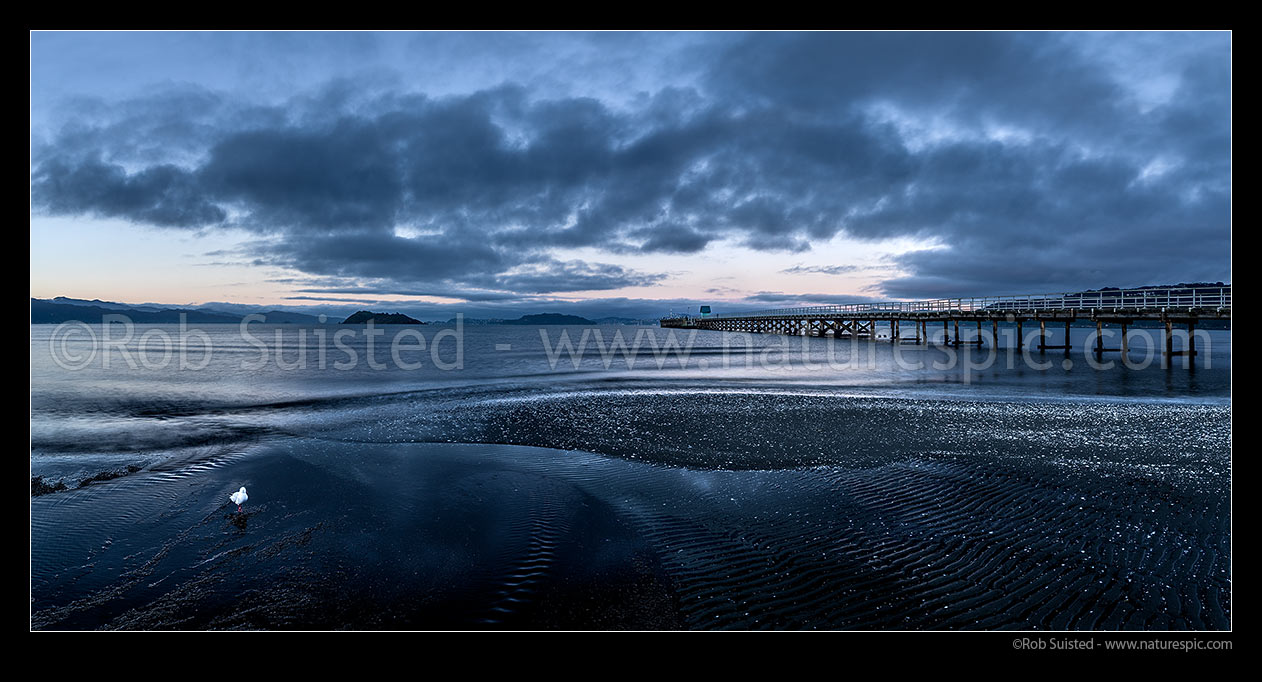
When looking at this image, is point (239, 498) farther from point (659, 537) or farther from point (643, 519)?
point (659, 537)

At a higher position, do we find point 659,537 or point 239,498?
point 239,498

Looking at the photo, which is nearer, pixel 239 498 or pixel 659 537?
pixel 659 537

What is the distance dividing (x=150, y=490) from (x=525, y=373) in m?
21.3

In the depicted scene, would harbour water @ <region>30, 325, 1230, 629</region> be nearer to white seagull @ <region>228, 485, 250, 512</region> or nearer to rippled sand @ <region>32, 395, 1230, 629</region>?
rippled sand @ <region>32, 395, 1230, 629</region>

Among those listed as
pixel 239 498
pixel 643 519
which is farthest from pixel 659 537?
pixel 239 498

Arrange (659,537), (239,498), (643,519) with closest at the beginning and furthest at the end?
1. (659,537)
2. (643,519)
3. (239,498)

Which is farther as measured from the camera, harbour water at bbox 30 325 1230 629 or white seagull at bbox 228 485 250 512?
white seagull at bbox 228 485 250 512

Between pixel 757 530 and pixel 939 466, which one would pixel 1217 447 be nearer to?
pixel 939 466

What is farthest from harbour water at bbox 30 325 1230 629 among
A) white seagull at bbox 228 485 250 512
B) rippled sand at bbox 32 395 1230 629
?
white seagull at bbox 228 485 250 512

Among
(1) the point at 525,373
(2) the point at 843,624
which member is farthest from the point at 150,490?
A: (1) the point at 525,373

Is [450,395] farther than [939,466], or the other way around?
[450,395]

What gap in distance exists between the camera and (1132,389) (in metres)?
19.4

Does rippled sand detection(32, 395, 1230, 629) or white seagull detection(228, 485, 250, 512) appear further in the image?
white seagull detection(228, 485, 250, 512)

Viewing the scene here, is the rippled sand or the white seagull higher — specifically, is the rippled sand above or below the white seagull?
below
